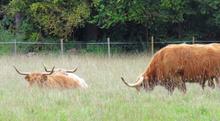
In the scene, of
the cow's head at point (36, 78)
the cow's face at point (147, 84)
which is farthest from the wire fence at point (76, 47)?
the cow's face at point (147, 84)

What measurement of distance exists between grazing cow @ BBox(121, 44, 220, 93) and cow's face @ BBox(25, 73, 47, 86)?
2280mm

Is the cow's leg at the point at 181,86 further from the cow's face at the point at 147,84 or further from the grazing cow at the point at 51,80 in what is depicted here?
the grazing cow at the point at 51,80

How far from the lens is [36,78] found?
47.0 ft

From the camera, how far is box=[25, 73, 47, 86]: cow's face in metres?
14.2

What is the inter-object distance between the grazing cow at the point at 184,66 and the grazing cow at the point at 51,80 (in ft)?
6.90

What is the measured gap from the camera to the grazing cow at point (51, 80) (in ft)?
46.7

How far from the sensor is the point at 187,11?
3111 centimetres

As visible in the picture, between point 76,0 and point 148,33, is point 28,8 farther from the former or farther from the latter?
point 148,33

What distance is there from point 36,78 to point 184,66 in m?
3.48

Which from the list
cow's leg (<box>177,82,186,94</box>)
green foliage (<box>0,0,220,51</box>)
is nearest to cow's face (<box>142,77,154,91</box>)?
cow's leg (<box>177,82,186,94</box>)

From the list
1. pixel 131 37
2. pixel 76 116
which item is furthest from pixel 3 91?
pixel 131 37

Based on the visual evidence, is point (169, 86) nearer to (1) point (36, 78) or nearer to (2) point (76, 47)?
(1) point (36, 78)

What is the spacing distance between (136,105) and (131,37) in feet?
75.1

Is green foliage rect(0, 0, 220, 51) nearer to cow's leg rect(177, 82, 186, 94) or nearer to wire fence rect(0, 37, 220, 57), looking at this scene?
wire fence rect(0, 37, 220, 57)
